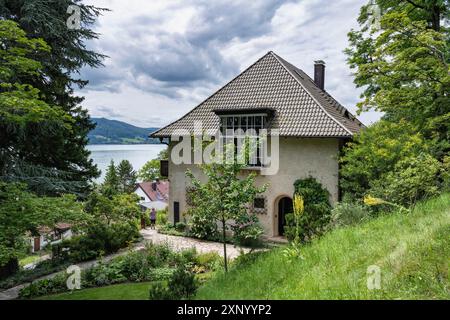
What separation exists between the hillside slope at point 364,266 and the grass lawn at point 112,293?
3.27m

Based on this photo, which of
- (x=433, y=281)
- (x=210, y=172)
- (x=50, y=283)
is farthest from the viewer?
(x=50, y=283)

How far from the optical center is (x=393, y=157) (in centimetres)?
1255

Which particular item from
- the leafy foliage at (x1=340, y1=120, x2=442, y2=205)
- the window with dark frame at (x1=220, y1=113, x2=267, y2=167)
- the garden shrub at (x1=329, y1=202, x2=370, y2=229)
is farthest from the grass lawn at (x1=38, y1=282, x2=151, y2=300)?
the window with dark frame at (x1=220, y1=113, x2=267, y2=167)

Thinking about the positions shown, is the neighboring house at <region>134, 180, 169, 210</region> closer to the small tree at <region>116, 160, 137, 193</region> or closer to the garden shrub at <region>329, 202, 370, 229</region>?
the small tree at <region>116, 160, 137, 193</region>

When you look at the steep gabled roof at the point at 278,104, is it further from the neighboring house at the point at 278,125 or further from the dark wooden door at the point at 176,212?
the dark wooden door at the point at 176,212

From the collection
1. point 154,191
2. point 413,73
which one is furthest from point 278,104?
point 154,191

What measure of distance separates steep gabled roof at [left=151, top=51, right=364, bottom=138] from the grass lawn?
33.8 feet

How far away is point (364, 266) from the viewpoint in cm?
571

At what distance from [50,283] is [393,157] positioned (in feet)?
44.7

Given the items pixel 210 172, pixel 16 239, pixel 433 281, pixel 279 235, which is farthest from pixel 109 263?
pixel 433 281

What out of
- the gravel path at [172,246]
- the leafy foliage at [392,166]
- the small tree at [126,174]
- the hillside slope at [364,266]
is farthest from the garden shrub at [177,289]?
the small tree at [126,174]

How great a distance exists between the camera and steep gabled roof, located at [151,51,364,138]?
1697 centimetres

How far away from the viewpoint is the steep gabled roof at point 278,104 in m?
17.0
